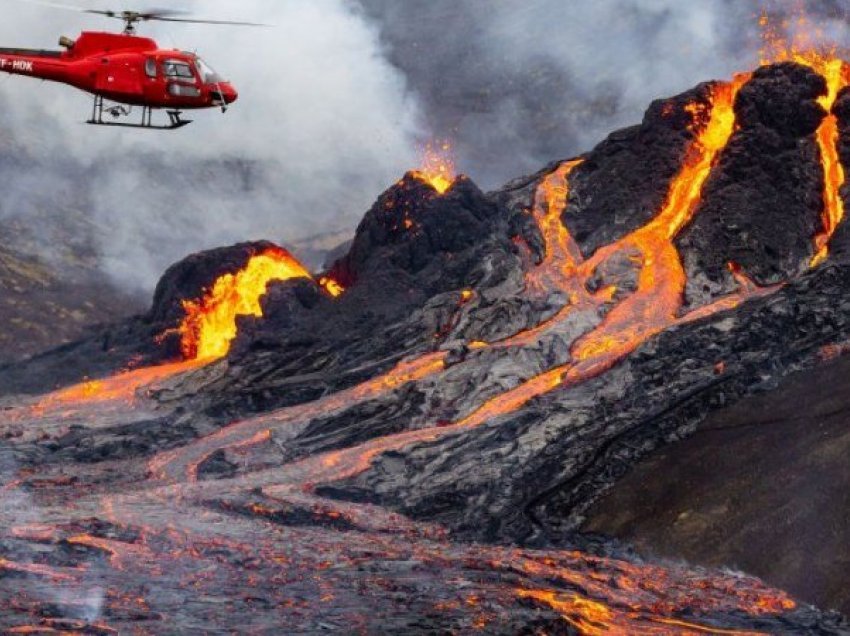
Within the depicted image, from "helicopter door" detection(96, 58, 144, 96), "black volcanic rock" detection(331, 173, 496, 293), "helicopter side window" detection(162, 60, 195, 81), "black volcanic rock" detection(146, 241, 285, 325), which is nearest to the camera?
"helicopter door" detection(96, 58, 144, 96)

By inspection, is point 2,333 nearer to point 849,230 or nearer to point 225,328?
point 225,328

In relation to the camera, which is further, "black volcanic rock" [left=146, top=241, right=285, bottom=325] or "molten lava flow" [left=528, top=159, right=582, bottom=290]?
"black volcanic rock" [left=146, top=241, right=285, bottom=325]

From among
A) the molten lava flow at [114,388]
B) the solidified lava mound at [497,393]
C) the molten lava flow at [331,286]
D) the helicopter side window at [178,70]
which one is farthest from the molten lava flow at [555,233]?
the helicopter side window at [178,70]

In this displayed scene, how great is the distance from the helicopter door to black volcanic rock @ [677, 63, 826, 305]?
28533 mm

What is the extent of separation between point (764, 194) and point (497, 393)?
19.1 metres

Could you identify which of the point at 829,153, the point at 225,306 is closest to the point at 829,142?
the point at 829,153

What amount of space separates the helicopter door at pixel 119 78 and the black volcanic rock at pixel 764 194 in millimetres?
28533

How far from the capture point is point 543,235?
217 feet

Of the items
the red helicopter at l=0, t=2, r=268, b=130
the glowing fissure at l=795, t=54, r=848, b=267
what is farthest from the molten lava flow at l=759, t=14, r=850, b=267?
the red helicopter at l=0, t=2, r=268, b=130

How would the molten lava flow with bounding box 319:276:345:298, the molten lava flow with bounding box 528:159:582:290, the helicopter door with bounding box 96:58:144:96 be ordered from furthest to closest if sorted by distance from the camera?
1. the molten lava flow with bounding box 319:276:345:298
2. the molten lava flow with bounding box 528:159:582:290
3. the helicopter door with bounding box 96:58:144:96

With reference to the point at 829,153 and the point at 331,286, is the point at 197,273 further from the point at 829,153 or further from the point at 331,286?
the point at 829,153

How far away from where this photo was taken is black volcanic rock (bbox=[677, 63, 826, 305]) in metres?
58.8

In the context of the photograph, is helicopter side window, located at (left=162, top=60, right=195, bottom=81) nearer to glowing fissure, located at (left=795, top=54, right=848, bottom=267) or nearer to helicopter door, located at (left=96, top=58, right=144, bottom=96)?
helicopter door, located at (left=96, top=58, right=144, bottom=96)

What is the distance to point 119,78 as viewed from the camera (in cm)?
4088
